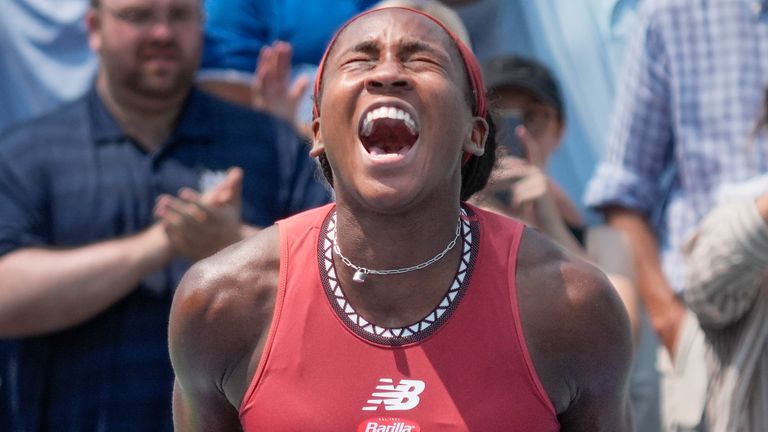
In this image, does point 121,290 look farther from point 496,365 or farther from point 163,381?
point 496,365

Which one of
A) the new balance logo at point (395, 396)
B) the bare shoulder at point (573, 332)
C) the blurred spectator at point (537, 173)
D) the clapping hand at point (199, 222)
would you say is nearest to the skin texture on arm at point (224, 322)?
the new balance logo at point (395, 396)

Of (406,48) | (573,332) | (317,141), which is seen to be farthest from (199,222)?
(573,332)

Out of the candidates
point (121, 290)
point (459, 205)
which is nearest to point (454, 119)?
point (459, 205)

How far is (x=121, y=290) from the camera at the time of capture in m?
4.39

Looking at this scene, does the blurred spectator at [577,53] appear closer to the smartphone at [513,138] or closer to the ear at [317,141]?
the smartphone at [513,138]

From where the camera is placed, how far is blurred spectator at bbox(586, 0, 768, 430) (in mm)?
4738

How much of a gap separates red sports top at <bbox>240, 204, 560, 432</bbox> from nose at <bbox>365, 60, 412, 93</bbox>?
1.38ft

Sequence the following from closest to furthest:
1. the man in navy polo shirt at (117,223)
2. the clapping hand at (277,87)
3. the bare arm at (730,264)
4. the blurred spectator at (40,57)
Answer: the bare arm at (730,264) < the man in navy polo shirt at (117,223) < the clapping hand at (277,87) < the blurred spectator at (40,57)

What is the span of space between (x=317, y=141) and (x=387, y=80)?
28 cm

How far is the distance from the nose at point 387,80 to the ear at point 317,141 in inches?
7.1

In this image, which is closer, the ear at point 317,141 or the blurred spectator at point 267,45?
the ear at point 317,141

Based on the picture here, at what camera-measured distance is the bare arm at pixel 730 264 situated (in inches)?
150

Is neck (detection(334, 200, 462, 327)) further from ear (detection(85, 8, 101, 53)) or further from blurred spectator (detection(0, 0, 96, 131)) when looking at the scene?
blurred spectator (detection(0, 0, 96, 131))

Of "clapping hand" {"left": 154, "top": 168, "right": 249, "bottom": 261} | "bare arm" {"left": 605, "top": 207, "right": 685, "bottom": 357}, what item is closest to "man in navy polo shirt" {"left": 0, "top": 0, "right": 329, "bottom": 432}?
"clapping hand" {"left": 154, "top": 168, "right": 249, "bottom": 261}
